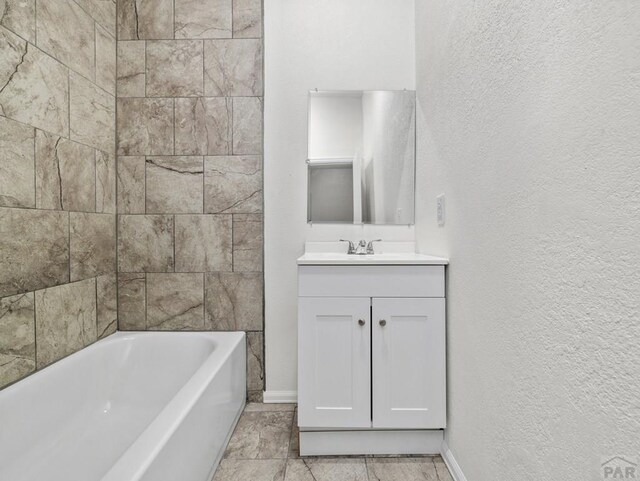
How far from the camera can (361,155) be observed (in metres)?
1.95

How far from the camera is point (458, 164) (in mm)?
1297

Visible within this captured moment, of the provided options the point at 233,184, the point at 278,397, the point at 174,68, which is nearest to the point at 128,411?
the point at 278,397

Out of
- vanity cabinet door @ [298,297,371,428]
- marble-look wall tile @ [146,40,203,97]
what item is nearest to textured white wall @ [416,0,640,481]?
vanity cabinet door @ [298,297,371,428]

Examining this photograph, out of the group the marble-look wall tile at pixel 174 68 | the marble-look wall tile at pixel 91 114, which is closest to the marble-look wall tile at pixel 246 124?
the marble-look wall tile at pixel 174 68

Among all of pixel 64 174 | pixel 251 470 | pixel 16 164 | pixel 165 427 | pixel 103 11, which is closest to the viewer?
pixel 165 427

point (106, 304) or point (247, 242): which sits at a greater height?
point (247, 242)

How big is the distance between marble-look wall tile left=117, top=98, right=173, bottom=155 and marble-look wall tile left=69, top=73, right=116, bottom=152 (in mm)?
53

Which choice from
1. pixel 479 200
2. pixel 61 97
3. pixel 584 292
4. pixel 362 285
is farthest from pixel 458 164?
pixel 61 97

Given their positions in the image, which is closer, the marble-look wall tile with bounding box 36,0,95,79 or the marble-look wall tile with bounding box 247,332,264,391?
the marble-look wall tile with bounding box 36,0,95,79

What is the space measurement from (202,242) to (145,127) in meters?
0.71

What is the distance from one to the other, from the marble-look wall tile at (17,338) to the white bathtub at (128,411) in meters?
0.06

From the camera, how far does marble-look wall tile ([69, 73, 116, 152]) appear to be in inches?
61.9

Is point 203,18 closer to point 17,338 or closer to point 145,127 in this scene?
point 145,127

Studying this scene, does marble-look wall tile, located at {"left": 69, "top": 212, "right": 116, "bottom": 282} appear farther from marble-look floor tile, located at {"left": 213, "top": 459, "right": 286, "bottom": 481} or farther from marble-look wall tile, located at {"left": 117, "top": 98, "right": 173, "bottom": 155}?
marble-look floor tile, located at {"left": 213, "top": 459, "right": 286, "bottom": 481}
